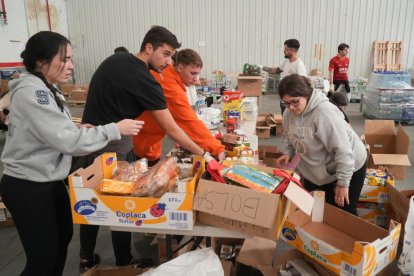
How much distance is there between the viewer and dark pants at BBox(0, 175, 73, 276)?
1.36 metres

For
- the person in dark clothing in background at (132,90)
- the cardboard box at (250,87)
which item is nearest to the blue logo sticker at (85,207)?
the person in dark clothing in background at (132,90)

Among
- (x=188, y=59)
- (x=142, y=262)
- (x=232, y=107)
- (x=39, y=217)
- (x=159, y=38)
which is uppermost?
(x=159, y=38)

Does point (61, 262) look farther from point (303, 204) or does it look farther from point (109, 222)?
point (303, 204)

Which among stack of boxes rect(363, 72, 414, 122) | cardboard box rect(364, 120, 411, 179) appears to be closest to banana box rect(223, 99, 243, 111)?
cardboard box rect(364, 120, 411, 179)

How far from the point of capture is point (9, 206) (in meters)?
1.40

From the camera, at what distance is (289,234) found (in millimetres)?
1738

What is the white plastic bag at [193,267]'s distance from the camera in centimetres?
131

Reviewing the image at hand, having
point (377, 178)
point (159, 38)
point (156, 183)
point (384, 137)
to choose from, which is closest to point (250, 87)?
point (384, 137)

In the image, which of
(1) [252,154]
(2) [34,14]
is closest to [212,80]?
(2) [34,14]

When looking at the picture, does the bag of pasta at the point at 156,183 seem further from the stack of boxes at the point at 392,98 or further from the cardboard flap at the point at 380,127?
the stack of boxes at the point at 392,98

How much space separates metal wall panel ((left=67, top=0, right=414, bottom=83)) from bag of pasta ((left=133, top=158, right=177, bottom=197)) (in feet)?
25.4

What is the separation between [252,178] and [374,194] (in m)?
1.66

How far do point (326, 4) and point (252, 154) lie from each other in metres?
7.30

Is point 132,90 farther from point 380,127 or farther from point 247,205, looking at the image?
point 380,127
